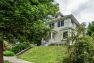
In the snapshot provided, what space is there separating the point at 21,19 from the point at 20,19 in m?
0.06

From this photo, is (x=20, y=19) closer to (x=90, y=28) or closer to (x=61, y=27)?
(x=61, y=27)

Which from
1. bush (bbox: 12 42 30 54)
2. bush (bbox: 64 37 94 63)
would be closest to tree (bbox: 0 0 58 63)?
bush (bbox: 64 37 94 63)

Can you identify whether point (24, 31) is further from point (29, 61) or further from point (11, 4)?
point (29, 61)

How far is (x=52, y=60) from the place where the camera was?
23688 millimetres

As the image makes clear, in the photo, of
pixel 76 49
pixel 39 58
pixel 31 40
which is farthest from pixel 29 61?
pixel 31 40

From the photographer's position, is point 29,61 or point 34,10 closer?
point 34,10

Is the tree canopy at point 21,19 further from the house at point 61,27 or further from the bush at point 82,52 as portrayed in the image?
the house at point 61,27

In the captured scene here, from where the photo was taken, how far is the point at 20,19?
13047 millimetres

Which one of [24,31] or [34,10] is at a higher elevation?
[34,10]

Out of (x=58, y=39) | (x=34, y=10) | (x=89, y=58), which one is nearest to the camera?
(x=34, y=10)

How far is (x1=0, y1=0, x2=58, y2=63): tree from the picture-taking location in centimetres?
1264

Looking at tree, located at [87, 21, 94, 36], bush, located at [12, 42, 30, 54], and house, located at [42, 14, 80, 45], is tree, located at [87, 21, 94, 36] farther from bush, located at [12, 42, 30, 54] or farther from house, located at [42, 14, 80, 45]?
bush, located at [12, 42, 30, 54]

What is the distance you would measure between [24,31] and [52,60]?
34.4 ft

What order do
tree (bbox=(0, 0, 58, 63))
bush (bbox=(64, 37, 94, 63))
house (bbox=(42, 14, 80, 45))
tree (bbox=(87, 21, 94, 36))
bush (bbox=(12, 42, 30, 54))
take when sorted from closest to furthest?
tree (bbox=(0, 0, 58, 63)) → bush (bbox=(64, 37, 94, 63)) → bush (bbox=(12, 42, 30, 54)) → house (bbox=(42, 14, 80, 45)) → tree (bbox=(87, 21, 94, 36))
